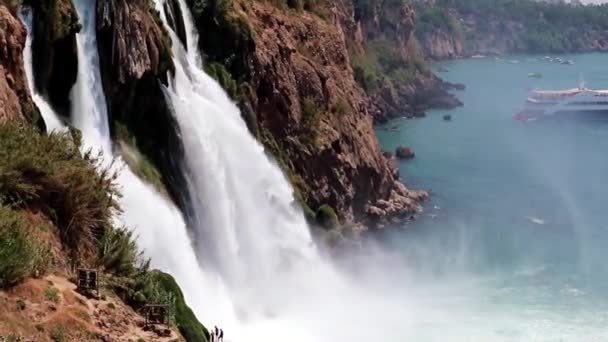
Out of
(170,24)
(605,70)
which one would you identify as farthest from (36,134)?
(605,70)

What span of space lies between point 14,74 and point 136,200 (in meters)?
5.97

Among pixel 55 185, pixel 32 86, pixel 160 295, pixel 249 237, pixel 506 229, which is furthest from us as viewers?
pixel 506 229

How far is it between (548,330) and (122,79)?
1916cm

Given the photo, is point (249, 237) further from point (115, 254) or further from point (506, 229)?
point (506, 229)

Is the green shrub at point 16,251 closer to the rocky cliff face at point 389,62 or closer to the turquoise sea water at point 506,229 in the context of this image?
the turquoise sea water at point 506,229

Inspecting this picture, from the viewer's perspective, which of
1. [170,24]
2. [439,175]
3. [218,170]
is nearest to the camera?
[218,170]

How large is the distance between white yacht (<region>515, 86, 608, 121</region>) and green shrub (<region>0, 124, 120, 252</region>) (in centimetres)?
8550

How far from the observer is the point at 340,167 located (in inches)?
1918

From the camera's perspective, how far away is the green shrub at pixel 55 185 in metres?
17.5

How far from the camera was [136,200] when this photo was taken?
87.4 feet

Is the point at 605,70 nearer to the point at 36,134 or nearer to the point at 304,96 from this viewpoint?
the point at 304,96

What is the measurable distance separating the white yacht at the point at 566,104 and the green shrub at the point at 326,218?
198 ft

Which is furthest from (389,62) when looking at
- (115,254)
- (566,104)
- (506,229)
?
(115,254)

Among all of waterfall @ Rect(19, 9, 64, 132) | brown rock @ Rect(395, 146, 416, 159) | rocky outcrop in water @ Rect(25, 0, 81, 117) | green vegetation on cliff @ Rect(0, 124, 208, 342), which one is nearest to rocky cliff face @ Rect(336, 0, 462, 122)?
brown rock @ Rect(395, 146, 416, 159)
